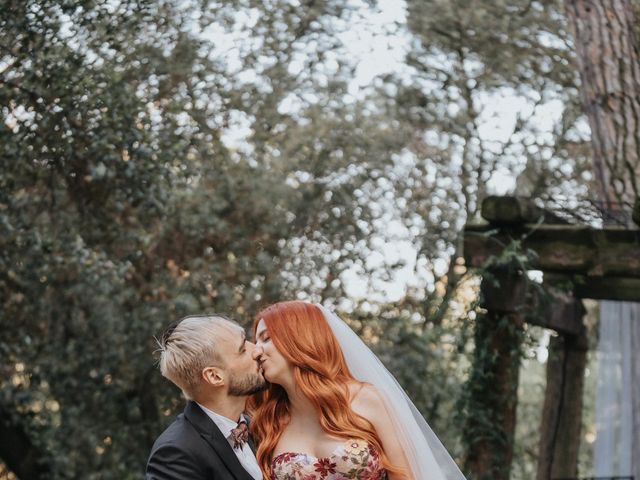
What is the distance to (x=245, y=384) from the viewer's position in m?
3.26

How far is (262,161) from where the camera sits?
9.38 m

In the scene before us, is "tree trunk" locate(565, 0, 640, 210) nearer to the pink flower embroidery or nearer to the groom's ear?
the pink flower embroidery

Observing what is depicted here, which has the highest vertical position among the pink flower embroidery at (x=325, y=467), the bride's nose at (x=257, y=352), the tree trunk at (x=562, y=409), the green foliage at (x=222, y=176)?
the bride's nose at (x=257, y=352)

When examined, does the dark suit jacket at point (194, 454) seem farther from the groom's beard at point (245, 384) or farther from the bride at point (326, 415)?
the bride at point (326, 415)

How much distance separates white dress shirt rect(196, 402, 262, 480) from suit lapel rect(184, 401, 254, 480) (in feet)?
0.07

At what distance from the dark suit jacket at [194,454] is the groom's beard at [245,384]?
0.41ft

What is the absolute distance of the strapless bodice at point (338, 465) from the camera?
11.0ft

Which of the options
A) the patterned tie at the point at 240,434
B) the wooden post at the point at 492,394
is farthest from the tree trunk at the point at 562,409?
the patterned tie at the point at 240,434

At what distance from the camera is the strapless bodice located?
3355 mm

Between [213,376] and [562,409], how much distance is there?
650 cm

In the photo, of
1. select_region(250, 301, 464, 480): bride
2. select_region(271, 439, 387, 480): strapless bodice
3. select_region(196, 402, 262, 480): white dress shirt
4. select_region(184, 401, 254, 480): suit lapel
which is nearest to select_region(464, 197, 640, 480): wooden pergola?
select_region(250, 301, 464, 480): bride

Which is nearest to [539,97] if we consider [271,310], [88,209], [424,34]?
[424,34]

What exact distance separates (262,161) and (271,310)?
601cm

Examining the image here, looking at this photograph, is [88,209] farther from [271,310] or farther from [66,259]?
[271,310]
